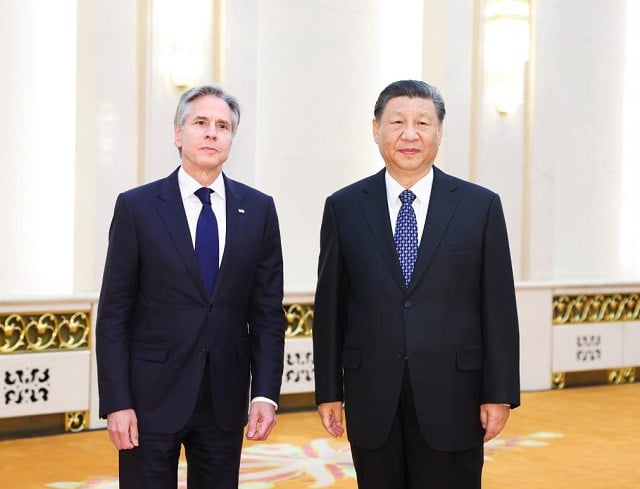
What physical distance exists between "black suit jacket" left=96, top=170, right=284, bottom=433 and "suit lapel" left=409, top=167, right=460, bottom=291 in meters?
0.50

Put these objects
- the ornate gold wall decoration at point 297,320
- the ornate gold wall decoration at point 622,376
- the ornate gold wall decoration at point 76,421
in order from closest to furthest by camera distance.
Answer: the ornate gold wall decoration at point 76,421, the ornate gold wall decoration at point 297,320, the ornate gold wall decoration at point 622,376

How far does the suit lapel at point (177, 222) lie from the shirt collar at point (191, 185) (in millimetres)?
15

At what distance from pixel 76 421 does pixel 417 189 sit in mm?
4074

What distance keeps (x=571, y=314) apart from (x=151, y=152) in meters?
3.86

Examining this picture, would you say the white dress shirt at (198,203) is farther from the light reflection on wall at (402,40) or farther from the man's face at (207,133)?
the light reflection on wall at (402,40)

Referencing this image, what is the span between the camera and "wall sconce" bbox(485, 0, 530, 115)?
816 cm

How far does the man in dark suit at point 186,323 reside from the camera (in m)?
2.89

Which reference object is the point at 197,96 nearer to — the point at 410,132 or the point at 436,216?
the point at 410,132

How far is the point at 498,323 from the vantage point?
9.93ft

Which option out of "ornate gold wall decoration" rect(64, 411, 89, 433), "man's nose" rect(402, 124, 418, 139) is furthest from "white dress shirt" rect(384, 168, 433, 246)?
"ornate gold wall decoration" rect(64, 411, 89, 433)

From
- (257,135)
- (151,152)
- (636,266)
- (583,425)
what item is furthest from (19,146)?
(636,266)

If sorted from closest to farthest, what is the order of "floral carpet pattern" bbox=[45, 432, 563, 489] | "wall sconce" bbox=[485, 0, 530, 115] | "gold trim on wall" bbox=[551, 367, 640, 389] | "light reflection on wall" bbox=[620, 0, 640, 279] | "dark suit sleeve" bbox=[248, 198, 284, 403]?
"dark suit sleeve" bbox=[248, 198, 284, 403] < "floral carpet pattern" bbox=[45, 432, 563, 489] < "wall sconce" bbox=[485, 0, 530, 115] < "gold trim on wall" bbox=[551, 367, 640, 389] < "light reflection on wall" bbox=[620, 0, 640, 279]

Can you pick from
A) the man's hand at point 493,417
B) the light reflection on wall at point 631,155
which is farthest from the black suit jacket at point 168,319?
the light reflection on wall at point 631,155

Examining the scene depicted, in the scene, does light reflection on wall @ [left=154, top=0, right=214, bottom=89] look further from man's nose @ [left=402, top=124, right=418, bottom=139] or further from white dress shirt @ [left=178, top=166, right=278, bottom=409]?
man's nose @ [left=402, top=124, right=418, bottom=139]
